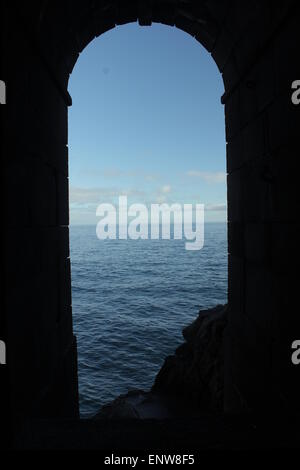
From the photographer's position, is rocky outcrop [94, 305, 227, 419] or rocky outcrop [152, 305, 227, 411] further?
rocky outcrop [152, 305, 227, 411]

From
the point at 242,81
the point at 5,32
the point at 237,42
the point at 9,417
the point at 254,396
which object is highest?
the point at 237,42

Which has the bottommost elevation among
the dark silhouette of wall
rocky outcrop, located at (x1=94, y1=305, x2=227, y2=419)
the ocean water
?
the ocean water

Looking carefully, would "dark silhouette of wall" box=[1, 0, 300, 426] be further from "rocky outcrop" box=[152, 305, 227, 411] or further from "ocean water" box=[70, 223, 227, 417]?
"ocean water" box=[70, 223, 227, 417]

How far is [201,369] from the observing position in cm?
1190

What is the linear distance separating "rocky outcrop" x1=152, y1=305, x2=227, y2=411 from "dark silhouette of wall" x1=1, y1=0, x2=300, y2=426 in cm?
551

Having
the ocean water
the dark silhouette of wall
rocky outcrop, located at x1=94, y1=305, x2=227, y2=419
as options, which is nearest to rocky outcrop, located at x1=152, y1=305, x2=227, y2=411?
rocky outcrop, located at x1=94, y1=305, x2=227, y2=419

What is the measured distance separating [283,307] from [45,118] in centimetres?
397

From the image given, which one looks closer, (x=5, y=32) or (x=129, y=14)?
(x=5, y=32)

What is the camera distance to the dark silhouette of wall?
3363 mm
